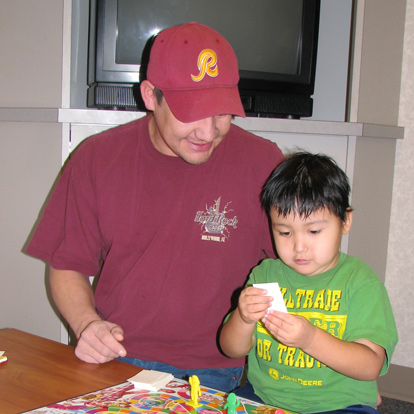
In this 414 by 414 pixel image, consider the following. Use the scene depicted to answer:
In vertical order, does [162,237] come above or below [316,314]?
Answer: above

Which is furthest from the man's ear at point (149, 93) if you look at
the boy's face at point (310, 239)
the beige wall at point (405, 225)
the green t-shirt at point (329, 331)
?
the beige wall at point (405, 225)

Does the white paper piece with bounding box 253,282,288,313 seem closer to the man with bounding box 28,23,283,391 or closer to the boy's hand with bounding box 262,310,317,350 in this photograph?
the boy's hand with bounding box 262,310,317,350

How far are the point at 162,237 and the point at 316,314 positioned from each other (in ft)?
1.31

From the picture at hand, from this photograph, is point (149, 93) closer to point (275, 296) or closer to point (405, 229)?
point (275, 296)

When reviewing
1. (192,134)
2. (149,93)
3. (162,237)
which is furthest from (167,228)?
(149,93)

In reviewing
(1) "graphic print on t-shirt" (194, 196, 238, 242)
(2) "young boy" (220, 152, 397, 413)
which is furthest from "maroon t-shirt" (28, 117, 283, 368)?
(2) "young boy" (220, 152, 397, 413)

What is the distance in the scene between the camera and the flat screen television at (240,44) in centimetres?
182

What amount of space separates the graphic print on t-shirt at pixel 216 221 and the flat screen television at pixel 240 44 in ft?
2.61

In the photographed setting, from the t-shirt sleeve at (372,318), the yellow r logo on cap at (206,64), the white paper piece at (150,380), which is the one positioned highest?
the yellow r logo on cap at (206,64)

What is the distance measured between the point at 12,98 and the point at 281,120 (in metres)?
0.96

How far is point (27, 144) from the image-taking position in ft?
5.99

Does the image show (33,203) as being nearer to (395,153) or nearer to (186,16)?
(186,16)

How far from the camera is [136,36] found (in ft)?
6.00

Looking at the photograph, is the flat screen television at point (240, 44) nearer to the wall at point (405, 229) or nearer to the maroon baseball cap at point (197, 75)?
the wall at point (405, 229)
